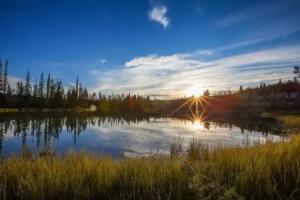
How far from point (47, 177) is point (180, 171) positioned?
266 centimetres

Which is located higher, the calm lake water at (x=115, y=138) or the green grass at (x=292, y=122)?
the green grass at (x=292, y=122)

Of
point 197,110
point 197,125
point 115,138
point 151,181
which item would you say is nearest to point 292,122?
point 197,125

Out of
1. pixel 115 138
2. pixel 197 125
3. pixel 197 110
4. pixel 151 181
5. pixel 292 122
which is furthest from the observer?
pixel 197 110

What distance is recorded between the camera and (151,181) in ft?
18.1

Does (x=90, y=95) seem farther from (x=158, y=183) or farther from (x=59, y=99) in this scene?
(x=158, y=183)

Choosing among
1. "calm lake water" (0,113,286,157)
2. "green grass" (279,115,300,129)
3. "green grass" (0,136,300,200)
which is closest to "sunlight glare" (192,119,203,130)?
"calm lake water" (0,113,286,157)

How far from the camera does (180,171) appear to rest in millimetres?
6152

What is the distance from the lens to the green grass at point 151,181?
515cm

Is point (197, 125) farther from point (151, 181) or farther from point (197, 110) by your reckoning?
point (197, 110)

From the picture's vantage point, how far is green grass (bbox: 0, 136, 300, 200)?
203 inches

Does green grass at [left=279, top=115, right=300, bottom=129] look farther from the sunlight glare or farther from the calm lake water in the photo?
the sunlight glare

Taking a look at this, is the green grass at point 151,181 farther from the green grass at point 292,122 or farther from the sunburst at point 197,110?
the sunburst at point 197,110

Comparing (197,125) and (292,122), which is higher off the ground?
(292,122)

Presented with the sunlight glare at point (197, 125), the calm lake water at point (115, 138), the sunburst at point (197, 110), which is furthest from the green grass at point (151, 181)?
the sunburst at point (197, 110)
